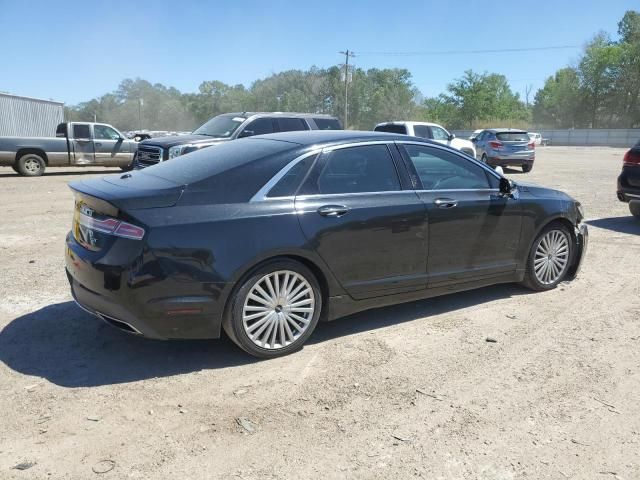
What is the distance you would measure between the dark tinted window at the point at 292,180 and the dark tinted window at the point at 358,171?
0.12 meters

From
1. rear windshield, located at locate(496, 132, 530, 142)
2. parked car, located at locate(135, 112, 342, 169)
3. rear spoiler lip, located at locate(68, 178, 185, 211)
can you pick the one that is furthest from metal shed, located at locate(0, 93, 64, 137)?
rear spoiler lip, located at locate(68, 178, 185, 211)

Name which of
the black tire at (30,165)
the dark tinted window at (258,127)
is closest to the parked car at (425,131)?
the dark tinted window at (258,127)

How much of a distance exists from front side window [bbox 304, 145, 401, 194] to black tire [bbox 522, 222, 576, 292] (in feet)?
5.97

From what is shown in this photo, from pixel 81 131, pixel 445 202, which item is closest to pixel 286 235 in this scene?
pixel 445 202

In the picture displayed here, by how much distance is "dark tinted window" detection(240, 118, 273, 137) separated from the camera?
40.3ft

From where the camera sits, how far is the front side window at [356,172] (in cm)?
419

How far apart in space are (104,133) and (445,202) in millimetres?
16500

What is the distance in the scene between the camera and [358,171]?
4387 millimetres

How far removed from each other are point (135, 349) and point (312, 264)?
1.48m

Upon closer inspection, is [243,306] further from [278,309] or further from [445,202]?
[445,202]

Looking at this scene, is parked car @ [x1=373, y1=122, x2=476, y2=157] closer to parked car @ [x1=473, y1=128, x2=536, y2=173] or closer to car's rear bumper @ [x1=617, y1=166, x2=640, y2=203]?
parked car @ [x1=473, y1=128, x2=536, y2=173]

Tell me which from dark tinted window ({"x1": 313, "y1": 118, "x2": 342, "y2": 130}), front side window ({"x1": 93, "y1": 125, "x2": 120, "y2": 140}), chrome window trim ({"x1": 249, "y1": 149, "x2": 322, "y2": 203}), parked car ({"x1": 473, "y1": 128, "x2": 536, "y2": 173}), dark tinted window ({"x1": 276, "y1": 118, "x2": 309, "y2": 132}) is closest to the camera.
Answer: chrome window trim ({"x1": 249, "y1": 149, "x2": 322, "y2": 203})

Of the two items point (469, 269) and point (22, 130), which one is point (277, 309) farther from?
point (22, 130)

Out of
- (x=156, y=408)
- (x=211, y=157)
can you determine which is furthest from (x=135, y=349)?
(x=211, y=157)
